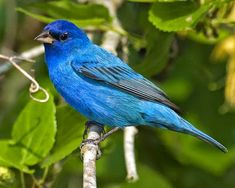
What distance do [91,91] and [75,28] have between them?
1.44 feet

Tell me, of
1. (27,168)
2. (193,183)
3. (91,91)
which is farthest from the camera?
(193,183)

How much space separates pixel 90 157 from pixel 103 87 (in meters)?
0.96

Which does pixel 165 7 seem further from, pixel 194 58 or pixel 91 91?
pixel 194 58

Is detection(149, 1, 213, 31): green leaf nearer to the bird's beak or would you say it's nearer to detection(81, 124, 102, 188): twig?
the bird's beak

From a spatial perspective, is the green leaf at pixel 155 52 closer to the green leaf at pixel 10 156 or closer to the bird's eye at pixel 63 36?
the bird's eye at pixel 63 36

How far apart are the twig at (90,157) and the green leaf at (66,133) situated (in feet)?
0.24

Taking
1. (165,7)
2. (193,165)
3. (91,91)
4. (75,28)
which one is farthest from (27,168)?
(193,165)

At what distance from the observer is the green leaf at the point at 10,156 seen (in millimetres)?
4184

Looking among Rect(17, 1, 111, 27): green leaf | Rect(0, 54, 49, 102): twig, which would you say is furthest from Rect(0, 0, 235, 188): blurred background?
Rect(0, 54, 49, 102): twig

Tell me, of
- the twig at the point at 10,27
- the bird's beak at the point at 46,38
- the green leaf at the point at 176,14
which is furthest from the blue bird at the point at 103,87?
the twig at the point at 10,27

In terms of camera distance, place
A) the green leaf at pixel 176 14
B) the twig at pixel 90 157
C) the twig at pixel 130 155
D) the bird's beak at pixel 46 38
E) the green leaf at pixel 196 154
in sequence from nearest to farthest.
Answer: the twig at pixel 90 157, the twig at pixel 130 155, the green leaf at pixel 176 14, the bird's beak at pixel 46 38, the green leaf at pixel 196 154

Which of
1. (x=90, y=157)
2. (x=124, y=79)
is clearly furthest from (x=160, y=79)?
(x=90, y=157)

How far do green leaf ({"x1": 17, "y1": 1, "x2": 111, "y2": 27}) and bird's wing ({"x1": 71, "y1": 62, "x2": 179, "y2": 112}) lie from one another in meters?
0.28

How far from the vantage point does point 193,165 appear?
18.0ft
